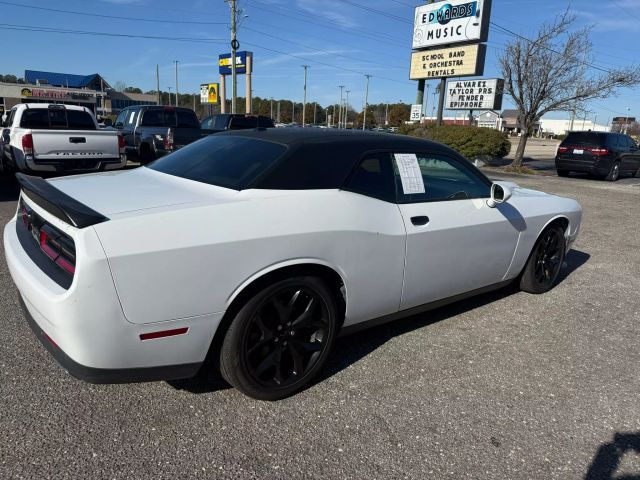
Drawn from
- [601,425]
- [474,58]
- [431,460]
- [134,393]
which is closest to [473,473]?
[431,460]

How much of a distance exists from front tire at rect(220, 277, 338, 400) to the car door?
0.73m

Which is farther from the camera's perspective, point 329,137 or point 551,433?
point 329,137

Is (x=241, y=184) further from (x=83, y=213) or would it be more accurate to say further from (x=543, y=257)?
(x=543, y=257)

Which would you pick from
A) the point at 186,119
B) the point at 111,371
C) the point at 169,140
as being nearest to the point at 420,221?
the point at 111,371

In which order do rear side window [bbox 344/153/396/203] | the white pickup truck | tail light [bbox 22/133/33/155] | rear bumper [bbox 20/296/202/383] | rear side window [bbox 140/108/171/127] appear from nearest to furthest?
rear bumper [bbox 20/296/202/383] < rear side window [bbox 344/153/396/203] < tail light [bbox 22/133/33/155] < the white pickup truck < rear side window [bbox 140/108/171/127]

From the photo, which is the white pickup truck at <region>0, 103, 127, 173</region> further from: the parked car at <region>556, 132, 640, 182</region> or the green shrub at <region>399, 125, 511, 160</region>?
the parked car at <region>556, 132, 640, 182</region>

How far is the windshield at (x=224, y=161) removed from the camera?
A: 290 cm

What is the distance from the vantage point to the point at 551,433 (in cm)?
264

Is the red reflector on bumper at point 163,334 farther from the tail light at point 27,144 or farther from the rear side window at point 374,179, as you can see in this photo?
the tail light at point 27,144

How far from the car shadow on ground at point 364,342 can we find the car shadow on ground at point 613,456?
1.46 metres

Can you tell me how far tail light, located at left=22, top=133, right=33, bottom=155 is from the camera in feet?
27.0

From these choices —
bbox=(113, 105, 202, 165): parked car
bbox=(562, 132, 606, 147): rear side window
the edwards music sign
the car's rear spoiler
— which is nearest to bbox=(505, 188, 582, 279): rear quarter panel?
the car's rear spoiler

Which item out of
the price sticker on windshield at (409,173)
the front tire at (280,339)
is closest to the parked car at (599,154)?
the price sticker on windshield at (409,173)

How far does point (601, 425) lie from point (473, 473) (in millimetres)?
957
